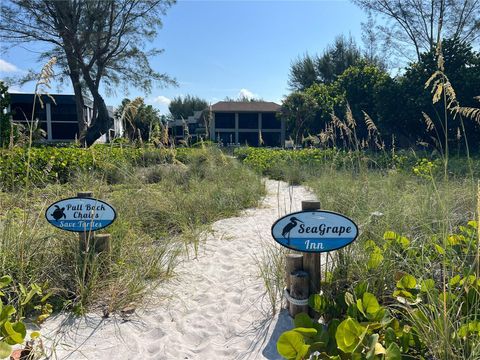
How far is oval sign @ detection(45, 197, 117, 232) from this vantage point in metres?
2.74

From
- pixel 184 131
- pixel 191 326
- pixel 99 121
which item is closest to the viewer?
pixel 191 326

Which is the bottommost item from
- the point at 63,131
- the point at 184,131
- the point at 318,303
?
the point at 318,303

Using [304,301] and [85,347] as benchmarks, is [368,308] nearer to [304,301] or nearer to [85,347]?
Answer: [304,301]

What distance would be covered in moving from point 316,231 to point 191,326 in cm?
113

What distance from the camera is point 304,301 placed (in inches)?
94.3

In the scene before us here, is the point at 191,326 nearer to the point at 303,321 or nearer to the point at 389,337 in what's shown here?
the point at 303,321

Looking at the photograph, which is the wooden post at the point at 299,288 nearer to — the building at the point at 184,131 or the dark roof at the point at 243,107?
the building at the point at 184,131

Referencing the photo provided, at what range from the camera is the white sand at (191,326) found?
221 cm

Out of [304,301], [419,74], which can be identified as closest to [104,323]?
[304,301]

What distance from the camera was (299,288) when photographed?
94.2 inches

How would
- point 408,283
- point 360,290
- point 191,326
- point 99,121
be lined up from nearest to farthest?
point 408,283, point 360,290, point 191,326, point 99,121

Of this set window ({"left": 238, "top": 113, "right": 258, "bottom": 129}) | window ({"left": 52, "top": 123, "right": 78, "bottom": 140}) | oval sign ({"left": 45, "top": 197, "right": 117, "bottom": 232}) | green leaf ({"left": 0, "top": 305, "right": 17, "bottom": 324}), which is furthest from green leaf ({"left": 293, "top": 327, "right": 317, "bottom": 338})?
window ({"left": 238, "top": 113, "right": 258, "bottom": 129})

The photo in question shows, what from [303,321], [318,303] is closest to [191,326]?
[318,303]

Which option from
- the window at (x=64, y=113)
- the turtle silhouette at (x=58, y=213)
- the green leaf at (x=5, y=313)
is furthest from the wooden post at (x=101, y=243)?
the window at (x=64, y=113)
